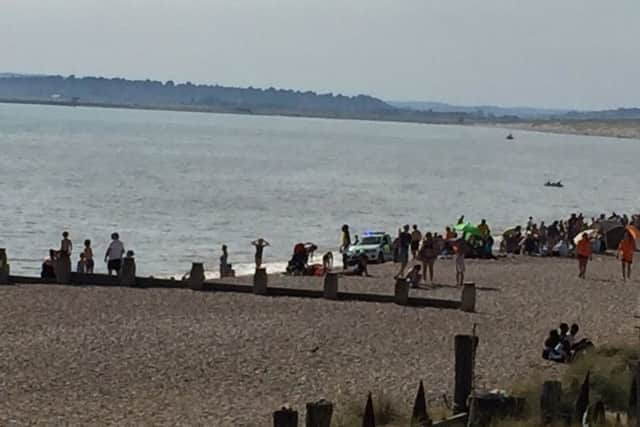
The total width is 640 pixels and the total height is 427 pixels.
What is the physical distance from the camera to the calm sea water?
49.2m

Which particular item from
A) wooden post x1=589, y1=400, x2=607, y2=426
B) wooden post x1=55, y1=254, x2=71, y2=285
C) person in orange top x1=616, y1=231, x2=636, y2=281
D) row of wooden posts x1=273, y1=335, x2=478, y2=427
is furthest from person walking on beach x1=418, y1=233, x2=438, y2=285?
wooden post x1=589, y1=400, x2=607, y2=426

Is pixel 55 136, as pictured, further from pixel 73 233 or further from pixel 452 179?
pixel 73 233

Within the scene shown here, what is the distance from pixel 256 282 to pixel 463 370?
453 inches

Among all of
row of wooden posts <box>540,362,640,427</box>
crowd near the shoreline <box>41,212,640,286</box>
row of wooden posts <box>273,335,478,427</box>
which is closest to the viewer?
row of wooden posts <box>273,335,478,427</box>

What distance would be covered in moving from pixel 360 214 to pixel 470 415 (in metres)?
52.0

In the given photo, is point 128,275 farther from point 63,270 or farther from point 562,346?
point 562,346

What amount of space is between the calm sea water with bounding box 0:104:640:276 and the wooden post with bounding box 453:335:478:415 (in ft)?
82.0

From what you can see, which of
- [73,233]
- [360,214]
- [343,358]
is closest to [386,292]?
[343,358]

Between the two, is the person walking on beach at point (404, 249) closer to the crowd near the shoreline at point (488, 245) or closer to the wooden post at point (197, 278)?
the crowd near the shoreline at point (488, 245)

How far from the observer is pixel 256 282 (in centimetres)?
2419

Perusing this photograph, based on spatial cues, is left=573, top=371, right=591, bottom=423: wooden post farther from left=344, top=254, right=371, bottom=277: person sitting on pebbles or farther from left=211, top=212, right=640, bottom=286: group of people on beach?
left=344, top=254, right=371, bottom=277: person sitting on pebbles

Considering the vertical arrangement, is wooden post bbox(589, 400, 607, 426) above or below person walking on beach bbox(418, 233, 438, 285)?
below

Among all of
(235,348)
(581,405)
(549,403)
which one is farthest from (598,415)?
(235,348)

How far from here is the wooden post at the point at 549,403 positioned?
458 inches
